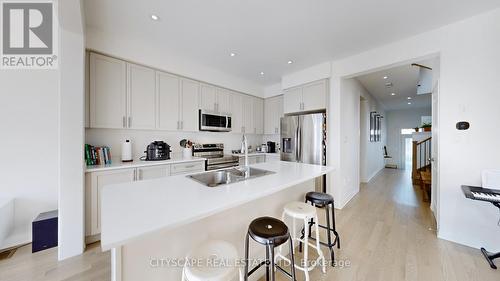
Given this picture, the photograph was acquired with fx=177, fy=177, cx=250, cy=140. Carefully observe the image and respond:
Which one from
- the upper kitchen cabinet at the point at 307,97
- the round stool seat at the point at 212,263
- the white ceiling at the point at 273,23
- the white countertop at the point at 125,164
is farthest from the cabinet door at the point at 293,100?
the round stool seat at the point at 212,263

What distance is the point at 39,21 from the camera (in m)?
2.09

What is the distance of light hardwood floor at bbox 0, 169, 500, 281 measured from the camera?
1656 millimetres

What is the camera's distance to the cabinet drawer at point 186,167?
9.06 feet

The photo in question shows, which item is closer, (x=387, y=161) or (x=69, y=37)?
(x=69, y=37)

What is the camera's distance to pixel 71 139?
6.22 feet

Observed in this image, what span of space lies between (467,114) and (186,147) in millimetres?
3906

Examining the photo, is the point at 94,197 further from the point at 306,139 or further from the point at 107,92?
the point at 306,139

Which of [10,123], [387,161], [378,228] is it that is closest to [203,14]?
[10,123]

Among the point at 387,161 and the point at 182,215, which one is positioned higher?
the point at 182,215

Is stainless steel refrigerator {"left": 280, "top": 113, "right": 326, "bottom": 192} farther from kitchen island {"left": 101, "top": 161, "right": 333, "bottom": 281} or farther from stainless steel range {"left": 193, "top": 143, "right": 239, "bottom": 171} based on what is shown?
kitchen island {"left": 101, "top": 161, "right": 333, "bottom": 281}

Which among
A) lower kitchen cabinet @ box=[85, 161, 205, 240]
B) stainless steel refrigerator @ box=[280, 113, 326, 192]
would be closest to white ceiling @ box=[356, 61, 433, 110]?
stainless steel refrigerator @ box=[280, 113, 326, 192]

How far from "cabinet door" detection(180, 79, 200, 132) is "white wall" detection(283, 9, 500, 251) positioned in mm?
3421

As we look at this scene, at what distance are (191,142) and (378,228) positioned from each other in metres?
3.33

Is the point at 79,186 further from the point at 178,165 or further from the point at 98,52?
the point at 98,52
